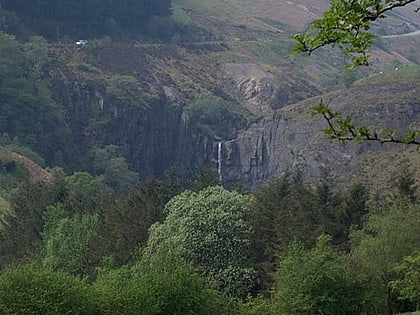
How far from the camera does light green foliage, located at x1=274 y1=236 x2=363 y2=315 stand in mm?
31355

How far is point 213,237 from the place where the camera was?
4006 centimetres

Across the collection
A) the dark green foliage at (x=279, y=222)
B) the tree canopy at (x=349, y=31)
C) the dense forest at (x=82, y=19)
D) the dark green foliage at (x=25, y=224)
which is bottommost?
the dark green foliage at (x=25, y=224)

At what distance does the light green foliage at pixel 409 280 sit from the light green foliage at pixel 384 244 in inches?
36.5

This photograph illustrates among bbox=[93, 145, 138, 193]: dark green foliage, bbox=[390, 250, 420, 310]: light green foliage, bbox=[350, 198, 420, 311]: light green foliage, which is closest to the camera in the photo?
bbox=[390, 250, 420, 310]: light green foliage

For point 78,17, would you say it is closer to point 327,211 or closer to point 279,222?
point 279,222

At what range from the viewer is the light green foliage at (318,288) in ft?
103

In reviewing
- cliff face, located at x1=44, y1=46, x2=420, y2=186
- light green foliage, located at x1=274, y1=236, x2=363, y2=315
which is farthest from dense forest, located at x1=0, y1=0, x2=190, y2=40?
light green foliage, located at x1=274, y1=236, x2=363, y2=315

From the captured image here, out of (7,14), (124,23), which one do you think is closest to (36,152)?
(7,14)

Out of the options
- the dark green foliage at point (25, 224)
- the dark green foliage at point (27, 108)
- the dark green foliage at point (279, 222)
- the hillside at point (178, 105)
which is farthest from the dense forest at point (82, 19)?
the dark green foliage at point (279, 222)

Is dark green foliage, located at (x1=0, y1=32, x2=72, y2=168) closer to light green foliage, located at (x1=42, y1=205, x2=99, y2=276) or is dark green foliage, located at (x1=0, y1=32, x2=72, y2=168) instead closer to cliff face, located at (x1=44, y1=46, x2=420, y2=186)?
cliff face, located at (x1=44, y1=46, x2=420, y2=186)

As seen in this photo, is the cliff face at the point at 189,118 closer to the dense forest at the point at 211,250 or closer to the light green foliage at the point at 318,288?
the dense forest at the point at 211,250

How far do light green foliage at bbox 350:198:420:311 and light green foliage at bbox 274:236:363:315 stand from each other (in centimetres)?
128

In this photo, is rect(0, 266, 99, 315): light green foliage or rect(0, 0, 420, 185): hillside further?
rect(0, 0, 420, 185): hillside

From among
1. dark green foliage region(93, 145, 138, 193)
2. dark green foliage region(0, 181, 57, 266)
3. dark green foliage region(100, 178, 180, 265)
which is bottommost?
dark green foliage region(93, 145, 138, 193)
